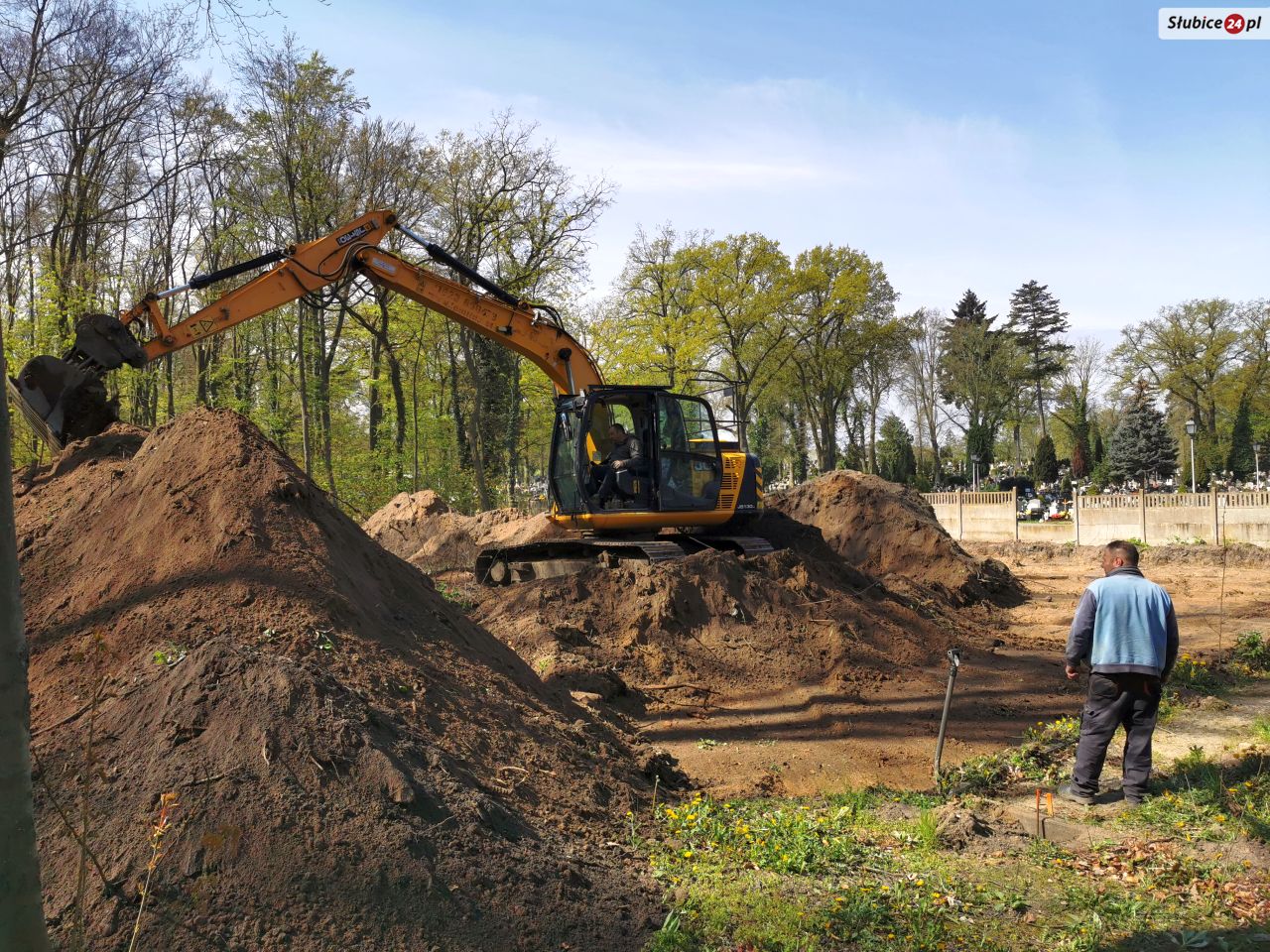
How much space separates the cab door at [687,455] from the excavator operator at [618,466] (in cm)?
31

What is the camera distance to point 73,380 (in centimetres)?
982

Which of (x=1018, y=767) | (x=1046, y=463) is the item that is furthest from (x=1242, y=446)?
(x=1018, y=767)

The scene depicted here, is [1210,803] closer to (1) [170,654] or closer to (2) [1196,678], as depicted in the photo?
(2) [1196,678]

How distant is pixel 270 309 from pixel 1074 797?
10.1 metres

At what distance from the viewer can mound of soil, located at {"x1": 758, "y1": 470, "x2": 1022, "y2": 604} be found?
1541 centimetres

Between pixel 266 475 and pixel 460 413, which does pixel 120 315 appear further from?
pixel 460 413

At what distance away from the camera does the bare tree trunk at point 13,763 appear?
238cm

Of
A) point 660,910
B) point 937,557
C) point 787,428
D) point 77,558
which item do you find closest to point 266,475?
point 77,558

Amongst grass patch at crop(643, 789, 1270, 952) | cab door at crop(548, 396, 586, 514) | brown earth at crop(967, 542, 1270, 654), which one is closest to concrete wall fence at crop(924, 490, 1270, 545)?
brown earth at crop(967, 542, 1270, 654)

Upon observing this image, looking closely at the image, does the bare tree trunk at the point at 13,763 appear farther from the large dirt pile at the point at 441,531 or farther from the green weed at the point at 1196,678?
the large dirt pile at the point at 441,531

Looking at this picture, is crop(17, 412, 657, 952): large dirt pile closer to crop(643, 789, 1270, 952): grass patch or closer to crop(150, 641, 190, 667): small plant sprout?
crop(150, 641, 190, 667): small plant sprout

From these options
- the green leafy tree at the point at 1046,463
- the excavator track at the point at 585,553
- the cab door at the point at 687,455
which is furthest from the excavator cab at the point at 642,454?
the green leafy tree at the point at 1046,463

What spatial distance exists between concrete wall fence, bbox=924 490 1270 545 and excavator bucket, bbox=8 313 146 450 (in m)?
23.1

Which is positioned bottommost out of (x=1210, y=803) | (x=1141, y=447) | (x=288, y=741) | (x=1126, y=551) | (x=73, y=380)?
(x=1210, y=803)
